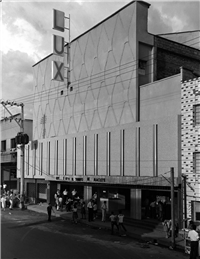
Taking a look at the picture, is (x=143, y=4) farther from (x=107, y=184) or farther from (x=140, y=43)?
(x=107, y=184)

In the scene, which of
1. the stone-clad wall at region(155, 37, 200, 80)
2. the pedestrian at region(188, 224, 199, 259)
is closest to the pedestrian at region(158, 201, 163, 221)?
the pedestrian at region(188, 224, 199, 259)

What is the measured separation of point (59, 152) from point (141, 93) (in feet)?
37.7

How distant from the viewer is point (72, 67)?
31.0 metres

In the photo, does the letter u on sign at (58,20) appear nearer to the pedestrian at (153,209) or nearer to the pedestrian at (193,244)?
the pedestrian at (153,209)

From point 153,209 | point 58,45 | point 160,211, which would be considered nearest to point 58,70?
point 58,45

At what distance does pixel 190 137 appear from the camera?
18.8 m

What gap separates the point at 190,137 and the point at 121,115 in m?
7.19

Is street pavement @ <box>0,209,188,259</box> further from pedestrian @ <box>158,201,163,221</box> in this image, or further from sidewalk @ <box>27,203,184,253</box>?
pedestrian @ <box>158,201,163,221</box>

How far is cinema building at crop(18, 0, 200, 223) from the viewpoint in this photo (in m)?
20.7

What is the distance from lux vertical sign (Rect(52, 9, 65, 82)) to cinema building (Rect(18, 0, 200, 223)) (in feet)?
4.59

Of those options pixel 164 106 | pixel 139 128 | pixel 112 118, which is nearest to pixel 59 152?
pixel 112 118

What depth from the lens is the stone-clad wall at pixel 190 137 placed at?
60.2 ft

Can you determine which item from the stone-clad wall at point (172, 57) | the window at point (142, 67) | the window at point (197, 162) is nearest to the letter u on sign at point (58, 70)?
the window at point (142, 67)

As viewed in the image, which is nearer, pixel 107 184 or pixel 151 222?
pixel 151 222
